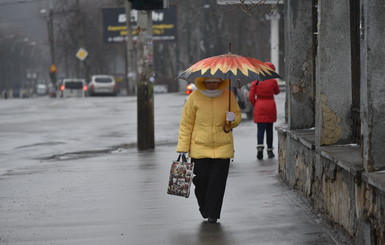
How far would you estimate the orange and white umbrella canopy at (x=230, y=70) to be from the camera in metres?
8.96

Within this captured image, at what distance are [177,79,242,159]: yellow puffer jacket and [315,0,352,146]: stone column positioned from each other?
35.2 inches

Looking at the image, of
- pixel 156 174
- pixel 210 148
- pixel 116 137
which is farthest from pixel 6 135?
pixel 210 148

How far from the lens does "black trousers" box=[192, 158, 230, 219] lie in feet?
30.6

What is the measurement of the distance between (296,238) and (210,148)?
1.32 meters

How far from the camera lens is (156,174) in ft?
45.8

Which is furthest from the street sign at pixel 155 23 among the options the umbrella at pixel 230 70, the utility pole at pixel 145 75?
the umbrella at pixel 230 70

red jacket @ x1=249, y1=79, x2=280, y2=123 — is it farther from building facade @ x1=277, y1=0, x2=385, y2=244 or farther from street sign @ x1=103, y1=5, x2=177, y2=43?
street sign @ x1=103, y1=5, x2=177, y2=43

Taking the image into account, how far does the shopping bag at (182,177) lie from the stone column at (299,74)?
9.51 ft

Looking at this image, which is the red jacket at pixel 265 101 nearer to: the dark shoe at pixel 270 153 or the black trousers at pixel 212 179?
the dark shoe at pixel 270 153

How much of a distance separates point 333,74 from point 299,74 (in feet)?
7.80

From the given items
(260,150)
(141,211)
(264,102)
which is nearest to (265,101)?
(264,102)

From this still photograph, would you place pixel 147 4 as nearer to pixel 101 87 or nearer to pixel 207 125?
pixel 207 125

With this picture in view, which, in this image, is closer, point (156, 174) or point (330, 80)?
point (330, 80)

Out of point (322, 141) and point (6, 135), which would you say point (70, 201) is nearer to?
point (322, 141)
